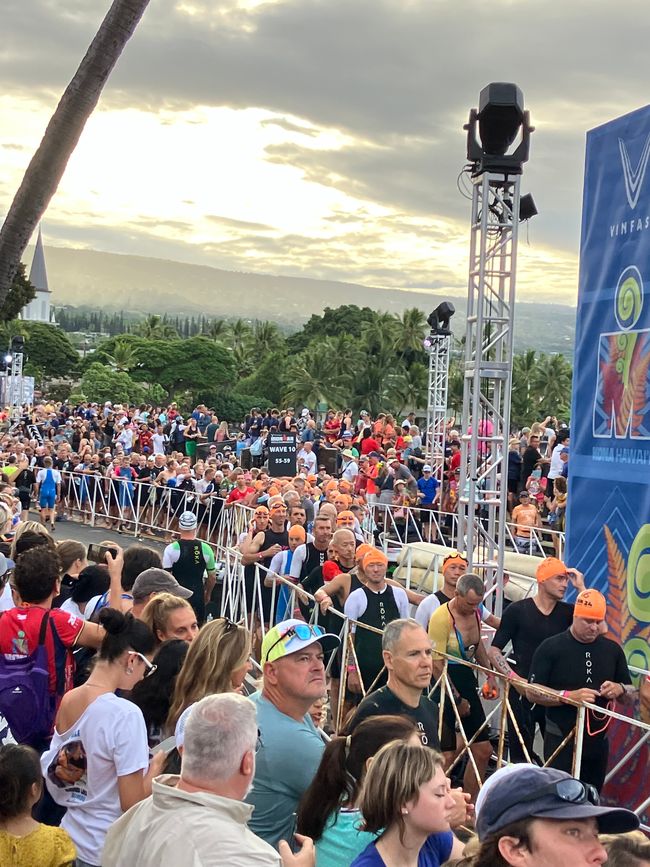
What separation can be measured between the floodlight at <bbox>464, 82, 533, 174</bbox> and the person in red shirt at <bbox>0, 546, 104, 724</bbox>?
223 inches

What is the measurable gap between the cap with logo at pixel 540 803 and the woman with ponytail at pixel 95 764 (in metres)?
1.66

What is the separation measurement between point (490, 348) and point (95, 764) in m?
6.41

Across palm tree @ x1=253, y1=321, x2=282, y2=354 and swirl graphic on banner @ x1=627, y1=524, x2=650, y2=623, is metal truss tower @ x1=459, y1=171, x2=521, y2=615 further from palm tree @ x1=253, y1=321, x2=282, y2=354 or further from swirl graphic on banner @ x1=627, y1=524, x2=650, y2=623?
palm tree @ x1=253, y1=321, x2=282, y2=354

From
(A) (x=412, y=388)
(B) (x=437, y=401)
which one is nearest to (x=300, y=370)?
(A) (x=412, y=388)

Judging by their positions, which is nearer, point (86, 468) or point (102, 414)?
point (86, 468)

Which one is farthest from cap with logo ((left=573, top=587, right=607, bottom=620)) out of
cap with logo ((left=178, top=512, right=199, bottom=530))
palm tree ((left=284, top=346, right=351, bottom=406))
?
palm tree ((left=284, top=346, right=351, bottom=406))

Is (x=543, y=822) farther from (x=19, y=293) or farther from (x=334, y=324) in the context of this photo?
(x=334, y=324)

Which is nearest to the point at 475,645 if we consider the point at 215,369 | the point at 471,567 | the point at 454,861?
the point at 471,567

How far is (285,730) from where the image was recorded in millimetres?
3617

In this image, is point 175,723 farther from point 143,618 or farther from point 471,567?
point 471,567

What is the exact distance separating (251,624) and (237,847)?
25.5ft

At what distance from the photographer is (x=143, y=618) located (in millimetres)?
4723

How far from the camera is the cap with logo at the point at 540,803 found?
2.27 metres

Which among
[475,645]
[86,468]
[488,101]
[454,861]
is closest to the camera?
[454,861]
